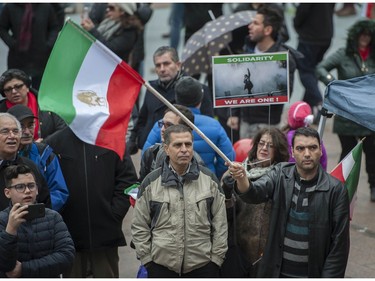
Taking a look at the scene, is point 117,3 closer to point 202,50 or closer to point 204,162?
point 202,50

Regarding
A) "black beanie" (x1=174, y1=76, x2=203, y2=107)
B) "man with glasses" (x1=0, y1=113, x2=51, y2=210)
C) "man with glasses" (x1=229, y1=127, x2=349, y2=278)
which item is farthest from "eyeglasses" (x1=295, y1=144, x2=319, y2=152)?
"man with glasses" (x1=0, y1=113, x2=51, y2=210)

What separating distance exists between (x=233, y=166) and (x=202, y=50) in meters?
4.76

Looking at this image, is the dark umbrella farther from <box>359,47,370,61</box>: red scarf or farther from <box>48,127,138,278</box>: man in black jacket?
<box>48,127,138,278</box>: man in black jacket

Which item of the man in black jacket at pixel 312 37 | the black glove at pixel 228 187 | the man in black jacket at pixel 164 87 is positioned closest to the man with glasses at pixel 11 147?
the black glove at pixel 228 187

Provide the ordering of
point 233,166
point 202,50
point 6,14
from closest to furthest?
point 233,166 → point 202,50 → point 6,14

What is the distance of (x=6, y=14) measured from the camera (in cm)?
1296

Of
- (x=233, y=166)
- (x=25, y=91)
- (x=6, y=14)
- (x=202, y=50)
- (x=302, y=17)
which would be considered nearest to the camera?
(x=233, y=166)

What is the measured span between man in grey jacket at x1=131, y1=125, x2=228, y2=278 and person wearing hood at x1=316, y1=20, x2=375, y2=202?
372 centimetres

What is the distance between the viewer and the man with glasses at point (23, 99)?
30.4 feet

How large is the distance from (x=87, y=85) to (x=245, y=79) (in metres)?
1.37

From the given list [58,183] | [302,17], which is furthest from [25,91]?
[302,17]

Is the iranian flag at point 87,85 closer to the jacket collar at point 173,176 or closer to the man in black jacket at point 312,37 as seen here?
the jacket collar at point 173,176

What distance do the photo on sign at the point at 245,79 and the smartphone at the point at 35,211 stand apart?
1870 mm

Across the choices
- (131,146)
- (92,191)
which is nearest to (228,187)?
(92,191)
